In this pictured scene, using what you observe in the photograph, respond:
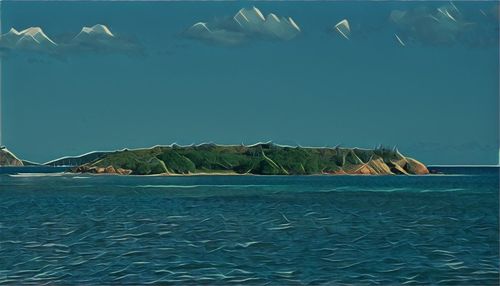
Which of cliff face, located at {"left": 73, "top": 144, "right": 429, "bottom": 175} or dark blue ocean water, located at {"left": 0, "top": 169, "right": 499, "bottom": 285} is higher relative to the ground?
cliff face, located at {"left": 73, "top": 144, "right": 429, "bottom": 175}

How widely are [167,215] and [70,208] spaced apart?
10.0 meters

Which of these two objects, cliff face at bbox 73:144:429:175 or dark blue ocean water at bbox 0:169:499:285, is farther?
cliff face at bbox 73:144:429:175

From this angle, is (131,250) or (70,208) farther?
(70,208)

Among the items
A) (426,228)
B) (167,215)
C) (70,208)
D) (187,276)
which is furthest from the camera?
(70,208)

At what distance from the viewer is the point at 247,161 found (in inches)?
6663

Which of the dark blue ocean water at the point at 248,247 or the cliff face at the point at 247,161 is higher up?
the cliff face at the point at 247,161

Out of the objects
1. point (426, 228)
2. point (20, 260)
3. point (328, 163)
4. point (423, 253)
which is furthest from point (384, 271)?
point (328, 163)

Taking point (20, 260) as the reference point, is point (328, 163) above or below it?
above

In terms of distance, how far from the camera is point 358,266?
25.1 m

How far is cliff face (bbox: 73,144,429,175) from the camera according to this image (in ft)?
523

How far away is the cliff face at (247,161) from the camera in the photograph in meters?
159

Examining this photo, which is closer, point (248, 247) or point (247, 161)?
point (248, 247)

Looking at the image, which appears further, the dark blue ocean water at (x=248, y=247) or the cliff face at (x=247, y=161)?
the cliff face at (x=247, y=161)

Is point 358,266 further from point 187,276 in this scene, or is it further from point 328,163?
point 328,163
